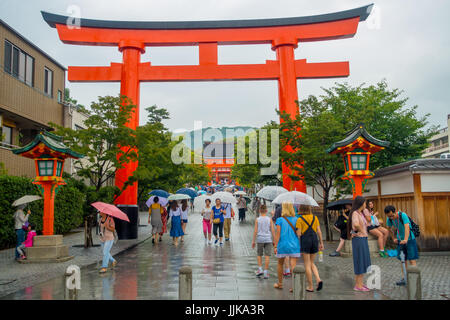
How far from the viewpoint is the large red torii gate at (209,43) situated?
54.1 feet

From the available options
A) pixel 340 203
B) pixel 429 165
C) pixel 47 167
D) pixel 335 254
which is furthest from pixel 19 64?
pixel 429 165

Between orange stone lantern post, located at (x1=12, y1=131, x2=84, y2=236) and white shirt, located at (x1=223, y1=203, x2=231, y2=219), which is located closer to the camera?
orange stone lantern post, located at (x1=12, y1=131, x2=84, y2=236)

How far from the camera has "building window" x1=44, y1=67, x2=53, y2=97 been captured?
71.3ft

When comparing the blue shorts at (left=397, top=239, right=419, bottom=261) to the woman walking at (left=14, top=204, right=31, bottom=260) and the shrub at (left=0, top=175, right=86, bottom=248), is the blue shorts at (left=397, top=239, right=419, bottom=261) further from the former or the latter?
the shrub at (left=0, top=175, right=86, bottom=248)

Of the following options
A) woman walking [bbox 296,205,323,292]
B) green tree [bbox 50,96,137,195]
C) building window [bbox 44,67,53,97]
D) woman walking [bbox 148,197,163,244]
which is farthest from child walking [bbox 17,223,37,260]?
building window [bbox 44,67,53,97]

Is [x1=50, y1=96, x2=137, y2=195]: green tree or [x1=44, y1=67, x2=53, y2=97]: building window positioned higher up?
[x1=44, y1=67, x2=53, y2=97]: building window

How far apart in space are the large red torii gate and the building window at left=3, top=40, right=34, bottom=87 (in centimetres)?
351

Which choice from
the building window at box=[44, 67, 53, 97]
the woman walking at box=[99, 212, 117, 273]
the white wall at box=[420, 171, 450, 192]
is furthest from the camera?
the building window at box=[44, 67, 53, 97]

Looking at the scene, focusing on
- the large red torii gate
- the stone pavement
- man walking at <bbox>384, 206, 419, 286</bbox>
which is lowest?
the stone pavement

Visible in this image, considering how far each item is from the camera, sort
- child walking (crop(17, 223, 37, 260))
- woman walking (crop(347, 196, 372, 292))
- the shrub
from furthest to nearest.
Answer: the shrub → child walking (crop(17, 223, 37, 260)) → woman walking (crop(347, 196, 372, 292))

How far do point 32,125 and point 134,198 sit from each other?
886cm

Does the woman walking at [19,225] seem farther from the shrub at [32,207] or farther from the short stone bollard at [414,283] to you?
the short stone bollard at [414,283]

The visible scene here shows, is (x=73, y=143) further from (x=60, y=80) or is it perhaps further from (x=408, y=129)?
(x=408, y=129)

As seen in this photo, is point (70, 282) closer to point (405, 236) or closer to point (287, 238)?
point (287, 238)
